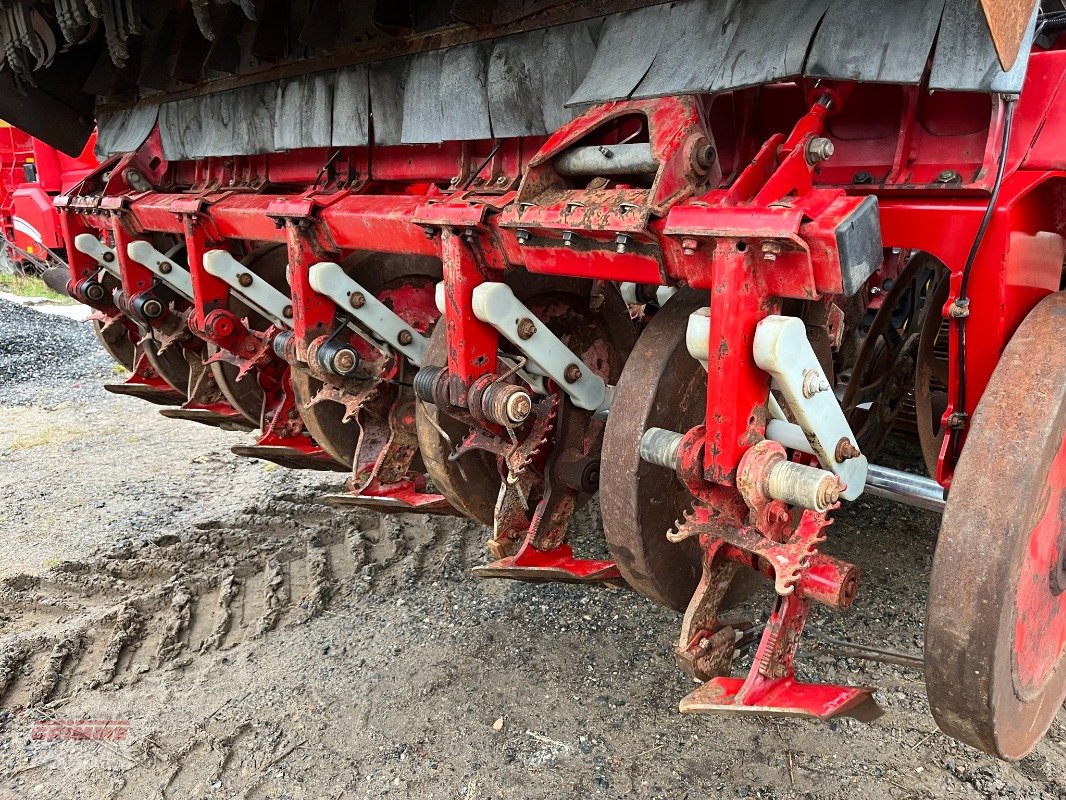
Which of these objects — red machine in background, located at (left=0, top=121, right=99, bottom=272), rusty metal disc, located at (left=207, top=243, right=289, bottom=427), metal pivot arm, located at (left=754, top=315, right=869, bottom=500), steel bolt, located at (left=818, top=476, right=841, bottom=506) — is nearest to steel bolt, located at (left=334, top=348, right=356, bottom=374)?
rusty metal disc, located at (left=207, top=243, right=289, bottom=427)

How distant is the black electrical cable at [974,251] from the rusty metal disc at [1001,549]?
15cm

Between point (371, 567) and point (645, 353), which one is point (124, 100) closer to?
point (371, 567)

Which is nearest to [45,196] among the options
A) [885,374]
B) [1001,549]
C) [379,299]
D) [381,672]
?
[379,299]

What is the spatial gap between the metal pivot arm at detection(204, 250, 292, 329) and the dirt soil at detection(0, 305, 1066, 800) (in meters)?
1.10

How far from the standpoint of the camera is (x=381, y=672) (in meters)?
2.90

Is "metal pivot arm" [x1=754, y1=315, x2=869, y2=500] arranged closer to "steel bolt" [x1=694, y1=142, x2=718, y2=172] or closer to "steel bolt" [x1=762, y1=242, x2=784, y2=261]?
"steel bolt" [x1=762, y1=242, x2=784, y2=261]

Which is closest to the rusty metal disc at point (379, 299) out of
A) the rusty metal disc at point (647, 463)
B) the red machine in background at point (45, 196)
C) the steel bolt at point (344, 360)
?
the steel bolt at point (344, 360)

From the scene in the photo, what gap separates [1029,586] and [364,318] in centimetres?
194

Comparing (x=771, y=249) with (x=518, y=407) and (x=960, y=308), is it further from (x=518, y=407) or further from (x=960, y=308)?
(x=518, y=407)

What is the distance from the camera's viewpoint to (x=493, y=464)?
2.57m

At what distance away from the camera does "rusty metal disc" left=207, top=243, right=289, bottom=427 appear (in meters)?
3.60

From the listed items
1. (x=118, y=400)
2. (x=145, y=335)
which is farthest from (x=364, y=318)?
(x=118, y=400)

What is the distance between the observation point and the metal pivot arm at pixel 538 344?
2.03 m

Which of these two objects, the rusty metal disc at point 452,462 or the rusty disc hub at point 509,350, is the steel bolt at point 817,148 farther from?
the rusty metal disc at point 452,462
